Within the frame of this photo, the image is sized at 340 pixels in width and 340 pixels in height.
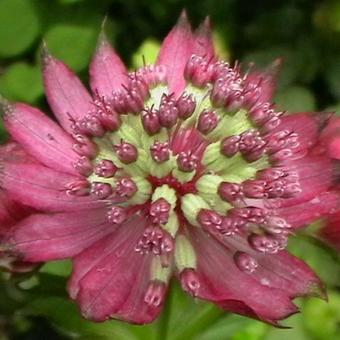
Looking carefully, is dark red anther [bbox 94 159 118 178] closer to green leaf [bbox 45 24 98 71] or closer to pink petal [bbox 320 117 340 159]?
pink petal [bbox 320 117 340 159]

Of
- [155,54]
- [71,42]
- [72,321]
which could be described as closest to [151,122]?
[72,321]

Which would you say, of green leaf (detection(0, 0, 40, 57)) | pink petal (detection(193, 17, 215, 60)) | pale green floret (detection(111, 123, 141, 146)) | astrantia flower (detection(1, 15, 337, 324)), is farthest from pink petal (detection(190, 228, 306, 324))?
green leaf (detection(0, 0, 40, 57))

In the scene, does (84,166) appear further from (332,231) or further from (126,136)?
→ (332,231)

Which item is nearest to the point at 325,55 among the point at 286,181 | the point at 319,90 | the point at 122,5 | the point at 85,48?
the point at 319,90

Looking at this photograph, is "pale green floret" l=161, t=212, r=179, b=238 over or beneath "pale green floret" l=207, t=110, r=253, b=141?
beneath

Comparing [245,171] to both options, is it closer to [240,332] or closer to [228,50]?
[240,332]
